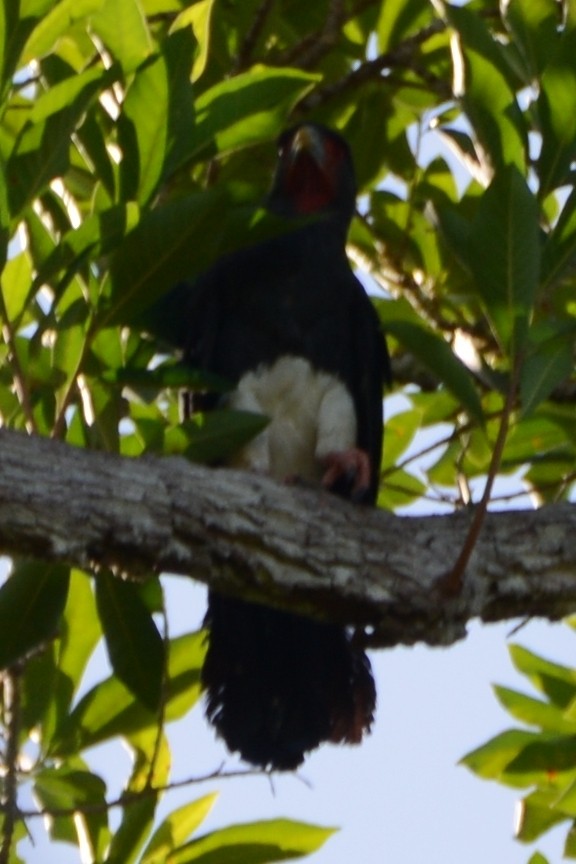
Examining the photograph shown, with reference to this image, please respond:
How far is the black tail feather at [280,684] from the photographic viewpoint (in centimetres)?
271

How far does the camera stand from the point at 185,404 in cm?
304

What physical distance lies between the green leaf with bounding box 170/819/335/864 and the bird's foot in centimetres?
67

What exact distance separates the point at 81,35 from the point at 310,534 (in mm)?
1421

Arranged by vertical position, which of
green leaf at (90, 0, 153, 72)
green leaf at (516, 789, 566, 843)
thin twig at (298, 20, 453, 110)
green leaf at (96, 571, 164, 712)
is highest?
thin twig at (298, 20, 453, 110)

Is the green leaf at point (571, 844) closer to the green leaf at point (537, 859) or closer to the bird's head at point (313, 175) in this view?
the green leaf at point (537, 859)

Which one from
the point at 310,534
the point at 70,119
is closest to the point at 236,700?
A: the point at 310,534

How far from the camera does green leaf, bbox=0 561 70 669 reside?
231cm

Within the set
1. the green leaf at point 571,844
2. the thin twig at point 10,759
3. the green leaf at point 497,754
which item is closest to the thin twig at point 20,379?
the thin twig at point 10,759

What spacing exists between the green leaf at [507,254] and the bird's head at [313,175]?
1.36 m

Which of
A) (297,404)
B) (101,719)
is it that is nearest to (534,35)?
(297,404)

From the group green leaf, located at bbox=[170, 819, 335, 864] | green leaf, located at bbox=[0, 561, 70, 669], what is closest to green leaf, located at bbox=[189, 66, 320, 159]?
green leaf, located at bbox=[0, 561, 70, 669]

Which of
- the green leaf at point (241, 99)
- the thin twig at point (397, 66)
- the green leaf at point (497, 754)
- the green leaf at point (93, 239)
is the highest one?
the thin twig at point (397, 66)

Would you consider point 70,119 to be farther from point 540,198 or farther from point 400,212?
point 400,212

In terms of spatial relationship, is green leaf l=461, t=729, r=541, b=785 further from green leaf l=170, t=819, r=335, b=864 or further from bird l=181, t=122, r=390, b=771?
green leaf l=170, t=819, r=335, b=864
